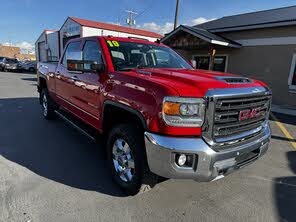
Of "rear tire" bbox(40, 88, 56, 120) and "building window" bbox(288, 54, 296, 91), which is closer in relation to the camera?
"rear tire" bbox(40, 88, 56, 120)

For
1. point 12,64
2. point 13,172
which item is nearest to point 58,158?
point 13,172

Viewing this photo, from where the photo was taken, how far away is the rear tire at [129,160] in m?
2.48

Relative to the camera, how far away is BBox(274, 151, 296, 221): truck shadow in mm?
2544

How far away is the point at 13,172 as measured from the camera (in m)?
3.25

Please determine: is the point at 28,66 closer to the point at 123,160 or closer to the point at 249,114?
the point at 123,160

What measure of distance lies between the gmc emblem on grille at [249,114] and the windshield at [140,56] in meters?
1.54

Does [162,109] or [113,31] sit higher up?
[113,31]

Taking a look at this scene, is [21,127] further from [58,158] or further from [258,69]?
[258,69]

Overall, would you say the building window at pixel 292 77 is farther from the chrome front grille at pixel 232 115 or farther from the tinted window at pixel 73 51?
the tinted window at pixel 73 51

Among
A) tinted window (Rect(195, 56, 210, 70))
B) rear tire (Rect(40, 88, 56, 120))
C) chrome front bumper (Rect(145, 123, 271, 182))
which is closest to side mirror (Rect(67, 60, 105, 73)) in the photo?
chrome front bumper (Rect(145, 123, 271, 182))

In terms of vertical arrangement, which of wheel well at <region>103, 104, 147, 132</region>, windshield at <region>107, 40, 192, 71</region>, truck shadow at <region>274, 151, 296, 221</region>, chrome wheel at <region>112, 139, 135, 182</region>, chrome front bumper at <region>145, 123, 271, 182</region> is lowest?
truck shadow at <region>274, 151, 296, 221</region>

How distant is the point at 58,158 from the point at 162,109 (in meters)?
2.51

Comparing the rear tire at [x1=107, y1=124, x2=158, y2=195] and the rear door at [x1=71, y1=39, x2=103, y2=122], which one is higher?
the rear door at [x1=71, y1=39, x2=103, y2=122]

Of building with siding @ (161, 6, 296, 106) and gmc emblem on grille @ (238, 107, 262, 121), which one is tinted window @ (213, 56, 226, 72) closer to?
building with siding @ (161, 6, 296, 106)
